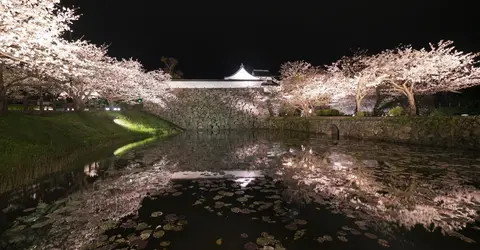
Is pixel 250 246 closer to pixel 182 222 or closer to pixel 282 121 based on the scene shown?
pixel 182 222

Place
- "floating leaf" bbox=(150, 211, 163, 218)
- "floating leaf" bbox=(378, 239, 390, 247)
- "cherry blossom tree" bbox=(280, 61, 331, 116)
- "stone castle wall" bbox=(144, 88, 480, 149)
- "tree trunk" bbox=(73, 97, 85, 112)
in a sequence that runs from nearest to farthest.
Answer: "floating leaf" bbox=(378, 239, 390, 247), "floating leaf" bbox=(150, 211, 163, 218), "stone castle wall" bbox=(144, 88, 480, 149), "tree trunk" bbox=(73, 97, 85, 112), "cherry blossom tree" bbox=(280, 61, 331, 116)

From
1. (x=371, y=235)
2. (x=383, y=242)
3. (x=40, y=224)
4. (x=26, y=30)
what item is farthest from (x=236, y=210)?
(x=26, y=30)

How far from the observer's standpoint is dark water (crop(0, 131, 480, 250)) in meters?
4.62

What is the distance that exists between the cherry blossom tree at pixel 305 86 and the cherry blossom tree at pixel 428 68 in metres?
8.33

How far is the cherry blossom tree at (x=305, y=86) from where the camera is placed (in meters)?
32.2

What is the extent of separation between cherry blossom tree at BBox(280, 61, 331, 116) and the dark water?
22.4m

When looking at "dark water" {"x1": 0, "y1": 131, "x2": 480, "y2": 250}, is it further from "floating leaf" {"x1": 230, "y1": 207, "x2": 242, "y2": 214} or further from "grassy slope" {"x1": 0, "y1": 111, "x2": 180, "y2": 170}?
"grassy slope" {"x1": 0, "y1": 111, "x2": 180, "y2": 170}

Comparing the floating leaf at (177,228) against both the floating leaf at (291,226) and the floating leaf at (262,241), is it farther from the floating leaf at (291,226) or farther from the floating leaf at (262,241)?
the floating leaf at (291,226)

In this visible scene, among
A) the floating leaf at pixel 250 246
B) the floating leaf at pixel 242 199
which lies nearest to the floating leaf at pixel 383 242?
the floating leaf at pixel 250 246

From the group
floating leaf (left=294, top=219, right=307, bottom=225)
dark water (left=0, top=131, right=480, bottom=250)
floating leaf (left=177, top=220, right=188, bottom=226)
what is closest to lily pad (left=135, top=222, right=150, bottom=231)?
dark water (left=0, top=131, right=480, bottom=250)

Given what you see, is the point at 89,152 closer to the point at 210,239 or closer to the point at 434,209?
the point at 210,239

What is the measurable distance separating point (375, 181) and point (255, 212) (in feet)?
15.1

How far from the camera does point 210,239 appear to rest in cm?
469

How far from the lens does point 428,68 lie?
21172 millimetres
